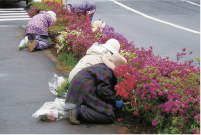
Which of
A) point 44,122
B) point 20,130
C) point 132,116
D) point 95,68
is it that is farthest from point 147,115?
point 20,130

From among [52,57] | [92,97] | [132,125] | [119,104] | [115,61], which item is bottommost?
[52,57]

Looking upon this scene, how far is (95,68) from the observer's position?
4383mm

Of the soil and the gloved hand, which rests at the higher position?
the gloved hand

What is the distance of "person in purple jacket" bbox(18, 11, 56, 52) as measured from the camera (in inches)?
344

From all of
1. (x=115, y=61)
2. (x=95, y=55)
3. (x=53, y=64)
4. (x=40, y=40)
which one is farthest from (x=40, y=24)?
(x=115, y=61)

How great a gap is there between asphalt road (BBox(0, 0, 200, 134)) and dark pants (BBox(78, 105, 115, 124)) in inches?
3.2

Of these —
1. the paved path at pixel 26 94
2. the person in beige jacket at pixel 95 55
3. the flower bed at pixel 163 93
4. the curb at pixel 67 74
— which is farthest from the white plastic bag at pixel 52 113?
the flower bed at pixel 163 93

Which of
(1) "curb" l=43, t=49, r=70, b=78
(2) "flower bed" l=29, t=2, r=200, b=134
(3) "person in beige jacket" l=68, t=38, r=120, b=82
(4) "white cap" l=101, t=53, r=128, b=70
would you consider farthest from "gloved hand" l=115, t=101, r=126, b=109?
(1) "curb" l=43, t=49, r=70, b=78

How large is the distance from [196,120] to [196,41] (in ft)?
28.2

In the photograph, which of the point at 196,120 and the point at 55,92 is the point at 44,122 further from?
the point at 196,120

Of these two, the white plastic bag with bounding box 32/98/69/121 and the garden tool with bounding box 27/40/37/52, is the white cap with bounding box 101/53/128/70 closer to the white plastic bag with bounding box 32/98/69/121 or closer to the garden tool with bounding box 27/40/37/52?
the white plastic bag with bounding box 32/98/69/121

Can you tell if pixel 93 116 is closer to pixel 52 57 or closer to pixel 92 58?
pixel 92 58

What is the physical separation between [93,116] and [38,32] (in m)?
5.18

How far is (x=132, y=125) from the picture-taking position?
4230 millimetres
